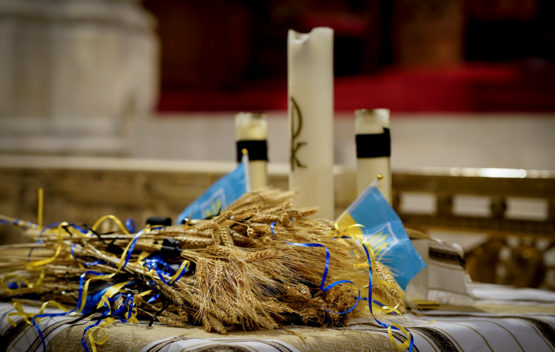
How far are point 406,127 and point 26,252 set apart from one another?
209 centimetres

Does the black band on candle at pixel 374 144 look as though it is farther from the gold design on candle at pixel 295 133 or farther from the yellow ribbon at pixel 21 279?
the yellow ribbon at pixel 21 279

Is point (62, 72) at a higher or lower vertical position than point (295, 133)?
higher

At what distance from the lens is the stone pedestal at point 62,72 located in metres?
2.22

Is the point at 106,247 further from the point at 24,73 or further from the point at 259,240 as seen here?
the point at 24,73

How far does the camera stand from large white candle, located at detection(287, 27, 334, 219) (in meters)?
0.60

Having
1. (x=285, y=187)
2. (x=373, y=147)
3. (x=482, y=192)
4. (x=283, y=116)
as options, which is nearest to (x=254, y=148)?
(x=373, y=147)

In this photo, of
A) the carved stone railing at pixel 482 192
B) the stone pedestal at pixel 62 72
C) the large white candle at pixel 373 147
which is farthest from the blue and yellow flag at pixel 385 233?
the stone pedestal at pixel 62 72

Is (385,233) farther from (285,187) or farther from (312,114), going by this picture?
(285,187)

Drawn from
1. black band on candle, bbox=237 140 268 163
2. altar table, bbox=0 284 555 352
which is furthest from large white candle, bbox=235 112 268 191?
altar table, bbox=0 284 555 352

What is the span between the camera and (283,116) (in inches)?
99.7

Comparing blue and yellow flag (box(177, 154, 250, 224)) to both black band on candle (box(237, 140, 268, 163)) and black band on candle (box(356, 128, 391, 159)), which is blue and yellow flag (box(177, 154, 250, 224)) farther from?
black band on candle (box(356, 128, 391, 159))

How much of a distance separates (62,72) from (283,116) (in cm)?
108

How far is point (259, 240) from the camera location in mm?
482

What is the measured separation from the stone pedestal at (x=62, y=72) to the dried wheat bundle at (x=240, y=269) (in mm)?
1885
